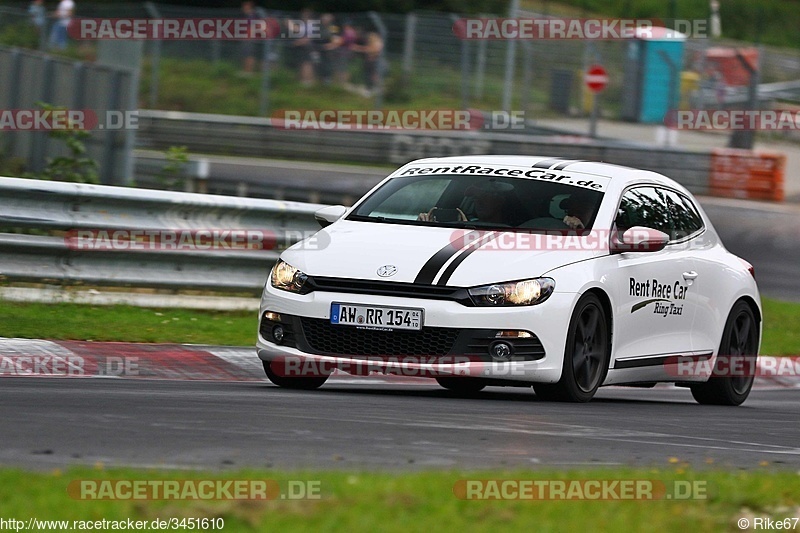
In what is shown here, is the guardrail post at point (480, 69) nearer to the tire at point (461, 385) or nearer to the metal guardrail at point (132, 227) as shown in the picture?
the metal guardrail at point (132, 227)

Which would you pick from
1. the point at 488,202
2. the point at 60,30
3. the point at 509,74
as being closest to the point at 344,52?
the point at 509,74

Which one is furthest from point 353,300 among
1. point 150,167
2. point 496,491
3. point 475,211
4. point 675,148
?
point 675,148

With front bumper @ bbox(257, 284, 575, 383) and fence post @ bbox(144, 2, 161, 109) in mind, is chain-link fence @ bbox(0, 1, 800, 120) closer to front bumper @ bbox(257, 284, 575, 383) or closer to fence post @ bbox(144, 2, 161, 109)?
fence post @ bbox(144, 2, 161, 109)

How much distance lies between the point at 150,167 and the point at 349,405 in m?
18.2

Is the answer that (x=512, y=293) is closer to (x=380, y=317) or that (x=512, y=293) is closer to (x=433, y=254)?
(x=433, y=254)

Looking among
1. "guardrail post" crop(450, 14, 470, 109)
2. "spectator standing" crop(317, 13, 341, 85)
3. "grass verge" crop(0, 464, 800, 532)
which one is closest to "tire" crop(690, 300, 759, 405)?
"grass verge" crop(0, 464, 800, 532)

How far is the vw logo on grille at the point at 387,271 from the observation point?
8625 mm

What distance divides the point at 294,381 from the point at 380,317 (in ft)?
2.94

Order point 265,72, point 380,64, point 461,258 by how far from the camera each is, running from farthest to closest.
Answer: point 265,72 < point 380,64 < point 461,258

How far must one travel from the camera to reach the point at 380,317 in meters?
8.56

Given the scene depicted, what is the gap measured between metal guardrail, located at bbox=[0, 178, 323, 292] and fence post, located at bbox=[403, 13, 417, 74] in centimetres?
1777

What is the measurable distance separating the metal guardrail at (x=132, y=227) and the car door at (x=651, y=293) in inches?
151

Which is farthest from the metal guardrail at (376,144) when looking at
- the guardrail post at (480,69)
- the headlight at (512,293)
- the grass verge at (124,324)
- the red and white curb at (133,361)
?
the headlight at (512,293)

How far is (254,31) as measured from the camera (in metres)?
31.3
